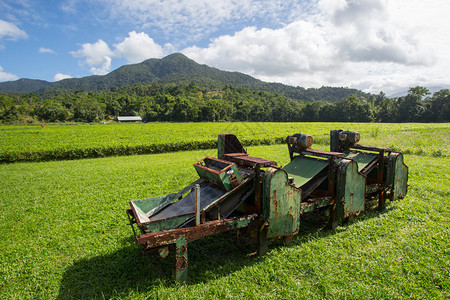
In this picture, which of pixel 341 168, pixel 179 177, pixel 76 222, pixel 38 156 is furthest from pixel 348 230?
pixel 38 156

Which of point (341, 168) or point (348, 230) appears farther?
point (348, 230)

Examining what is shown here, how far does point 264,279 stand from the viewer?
3242mm

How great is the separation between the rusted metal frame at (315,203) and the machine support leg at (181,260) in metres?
2.00

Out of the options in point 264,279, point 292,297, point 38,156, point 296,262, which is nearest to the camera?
point 292,297

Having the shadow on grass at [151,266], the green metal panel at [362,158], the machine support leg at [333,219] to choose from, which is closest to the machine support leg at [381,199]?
the green metal panel at [362,158]

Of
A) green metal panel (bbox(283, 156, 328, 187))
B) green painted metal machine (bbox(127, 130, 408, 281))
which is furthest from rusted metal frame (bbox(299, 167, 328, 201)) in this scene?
green metal panel (bbox(283, 156, 328, 187))

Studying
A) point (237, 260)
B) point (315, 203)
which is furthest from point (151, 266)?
point (315, 203)

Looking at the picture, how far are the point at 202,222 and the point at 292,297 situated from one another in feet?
4.76

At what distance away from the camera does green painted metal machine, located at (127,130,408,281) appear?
314cm

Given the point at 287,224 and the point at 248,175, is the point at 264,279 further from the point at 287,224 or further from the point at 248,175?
the point at 248,175

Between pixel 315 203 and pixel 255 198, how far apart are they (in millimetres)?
1206

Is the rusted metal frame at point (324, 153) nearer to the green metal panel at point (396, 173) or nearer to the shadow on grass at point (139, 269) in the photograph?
the green metal panel at point (396, 173)

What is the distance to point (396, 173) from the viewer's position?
511 centimetres

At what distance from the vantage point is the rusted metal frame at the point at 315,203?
392 cm
